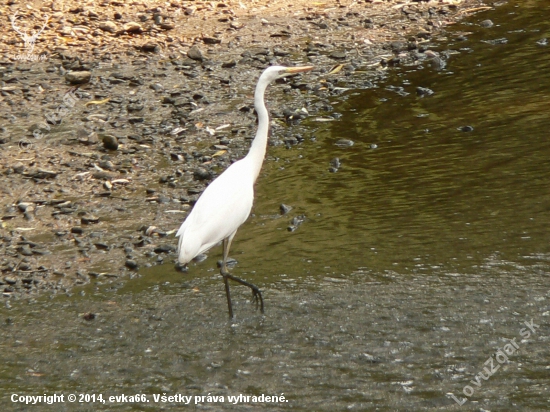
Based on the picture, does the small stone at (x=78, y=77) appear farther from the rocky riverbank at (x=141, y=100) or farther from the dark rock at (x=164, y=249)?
the dark rock at (x=164, y=249)

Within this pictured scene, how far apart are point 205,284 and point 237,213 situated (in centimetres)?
65

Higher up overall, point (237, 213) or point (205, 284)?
point (237, 213)

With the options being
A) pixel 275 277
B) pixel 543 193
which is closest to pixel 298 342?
pixel 275 277

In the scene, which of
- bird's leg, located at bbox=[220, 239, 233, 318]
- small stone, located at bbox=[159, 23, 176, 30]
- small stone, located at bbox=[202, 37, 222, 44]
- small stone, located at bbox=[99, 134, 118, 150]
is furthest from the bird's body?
small stone, located at bbox=[159, 23, 176, 30]

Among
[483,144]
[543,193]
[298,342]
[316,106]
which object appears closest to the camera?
[298,342]

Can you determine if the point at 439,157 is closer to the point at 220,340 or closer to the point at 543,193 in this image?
the point at 543,193

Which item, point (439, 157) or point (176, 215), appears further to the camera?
point (439, 157)

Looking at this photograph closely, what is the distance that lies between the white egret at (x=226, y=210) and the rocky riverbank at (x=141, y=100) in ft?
2.55

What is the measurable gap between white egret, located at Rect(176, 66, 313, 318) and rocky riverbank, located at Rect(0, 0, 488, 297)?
30.5 inches

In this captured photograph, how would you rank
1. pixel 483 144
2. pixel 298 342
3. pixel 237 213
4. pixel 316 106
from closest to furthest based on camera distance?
1. pixel 298 342
2. pixel 237 213
3. pixel 483 144
4. pixel 316 106

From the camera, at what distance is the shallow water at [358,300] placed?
4691 mm

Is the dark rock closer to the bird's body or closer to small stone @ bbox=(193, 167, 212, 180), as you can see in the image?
the bird's body

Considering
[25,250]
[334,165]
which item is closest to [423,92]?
[334,165]

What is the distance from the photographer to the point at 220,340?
5.29m
